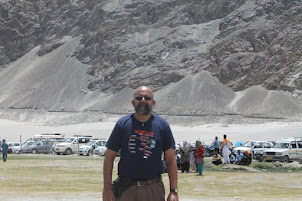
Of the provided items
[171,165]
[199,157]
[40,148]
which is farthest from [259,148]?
[171,165]

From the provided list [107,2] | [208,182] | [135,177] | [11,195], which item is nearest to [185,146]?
[208,182]

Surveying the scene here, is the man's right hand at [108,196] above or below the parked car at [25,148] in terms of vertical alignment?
below

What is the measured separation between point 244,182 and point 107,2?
14198cm

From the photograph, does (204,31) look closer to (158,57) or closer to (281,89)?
(158,57)

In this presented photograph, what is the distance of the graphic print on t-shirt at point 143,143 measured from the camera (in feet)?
20.1

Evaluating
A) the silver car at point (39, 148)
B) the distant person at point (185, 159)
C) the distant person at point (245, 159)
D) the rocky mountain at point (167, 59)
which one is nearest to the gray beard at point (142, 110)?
the distant person at point (185, 159)

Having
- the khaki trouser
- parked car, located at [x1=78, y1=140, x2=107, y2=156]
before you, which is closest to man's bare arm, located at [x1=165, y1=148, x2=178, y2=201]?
the khaki trouser

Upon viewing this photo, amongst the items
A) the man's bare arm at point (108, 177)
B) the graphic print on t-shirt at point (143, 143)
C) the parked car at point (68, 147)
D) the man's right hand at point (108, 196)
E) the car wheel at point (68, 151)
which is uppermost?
the parked car at point (68, 147)

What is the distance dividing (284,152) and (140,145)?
102ft

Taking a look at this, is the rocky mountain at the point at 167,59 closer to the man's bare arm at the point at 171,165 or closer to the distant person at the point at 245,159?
the distant person at the point at 245,159

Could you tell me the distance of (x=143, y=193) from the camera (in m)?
6.19

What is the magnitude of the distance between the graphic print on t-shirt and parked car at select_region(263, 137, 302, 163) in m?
30.7

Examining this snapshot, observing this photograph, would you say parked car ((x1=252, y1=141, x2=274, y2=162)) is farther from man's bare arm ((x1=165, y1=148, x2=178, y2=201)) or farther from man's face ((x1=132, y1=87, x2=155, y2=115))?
man's face ((x1=132, y1=87, x2=155, y2=115))

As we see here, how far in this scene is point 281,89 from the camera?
368 feet
